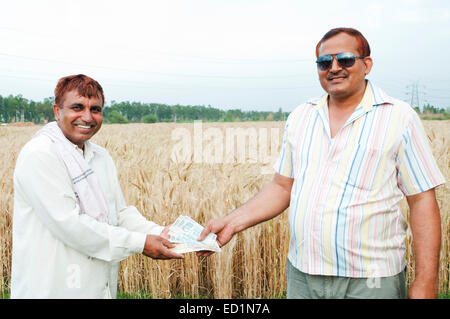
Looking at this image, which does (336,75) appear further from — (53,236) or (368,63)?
(53,236)

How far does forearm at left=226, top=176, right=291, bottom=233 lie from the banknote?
172 mm

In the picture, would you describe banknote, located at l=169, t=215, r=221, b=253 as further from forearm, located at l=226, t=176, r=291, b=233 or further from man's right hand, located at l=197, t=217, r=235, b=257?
forearm, located at l=226, t=176, r=291, b=233

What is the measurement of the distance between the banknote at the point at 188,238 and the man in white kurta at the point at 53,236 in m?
0.45

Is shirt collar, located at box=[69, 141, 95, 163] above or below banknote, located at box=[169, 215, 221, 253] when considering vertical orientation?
above

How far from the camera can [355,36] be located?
2.08 metres

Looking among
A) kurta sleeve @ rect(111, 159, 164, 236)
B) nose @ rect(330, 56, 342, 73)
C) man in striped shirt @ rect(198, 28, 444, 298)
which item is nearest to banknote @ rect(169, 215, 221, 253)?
kurta sleeve @ rect(111, 159, 164, 236)

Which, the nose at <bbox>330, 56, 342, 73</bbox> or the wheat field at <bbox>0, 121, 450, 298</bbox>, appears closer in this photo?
the nose at <bbox>330, 56, 342, 73</bbox>

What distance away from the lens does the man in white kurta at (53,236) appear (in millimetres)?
2002

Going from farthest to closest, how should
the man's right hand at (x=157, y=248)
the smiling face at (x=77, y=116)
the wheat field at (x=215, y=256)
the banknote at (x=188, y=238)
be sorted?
the wheat field at (x=215, y=256)
the banknote at (x=188, y=238)
the man's right hand at (x=157, y=248)
the smiling face at (x=77, y=116)

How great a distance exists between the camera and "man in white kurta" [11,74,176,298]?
2.00 metres

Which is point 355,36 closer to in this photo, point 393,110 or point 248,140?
point 393,110

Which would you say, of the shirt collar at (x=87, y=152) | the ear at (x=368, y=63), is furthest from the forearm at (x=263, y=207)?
the shirt collar at (x=87, y=152)

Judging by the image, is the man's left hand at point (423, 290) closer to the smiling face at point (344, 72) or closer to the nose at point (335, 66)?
the smiling face at point (344, 72)
